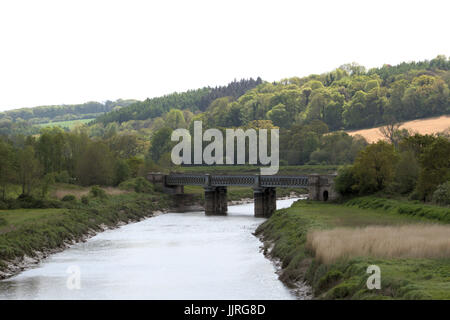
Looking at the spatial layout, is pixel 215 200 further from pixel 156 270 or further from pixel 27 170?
pixel 156 270

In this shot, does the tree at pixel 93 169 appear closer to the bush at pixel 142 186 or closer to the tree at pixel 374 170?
the bush at pixel 142 186

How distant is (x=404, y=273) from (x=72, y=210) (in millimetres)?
55382

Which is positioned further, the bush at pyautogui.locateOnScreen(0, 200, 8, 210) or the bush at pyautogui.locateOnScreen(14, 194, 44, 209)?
the bush at pyautogui.locateOnScreen(14, 194, 44, 209)

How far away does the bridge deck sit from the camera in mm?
108000

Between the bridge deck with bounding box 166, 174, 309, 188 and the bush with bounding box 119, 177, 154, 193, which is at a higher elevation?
the bridge deck with bounding box 166, 174, 309, 188

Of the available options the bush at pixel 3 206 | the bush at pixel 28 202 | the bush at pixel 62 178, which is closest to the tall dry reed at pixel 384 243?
the bush at pixel 3 206

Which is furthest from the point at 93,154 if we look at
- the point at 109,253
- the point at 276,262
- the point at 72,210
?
the point at 276,262

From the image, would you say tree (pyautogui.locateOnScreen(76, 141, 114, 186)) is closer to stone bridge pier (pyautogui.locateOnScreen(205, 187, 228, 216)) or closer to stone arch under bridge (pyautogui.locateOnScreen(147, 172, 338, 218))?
stone arch under bridge (pyautogui.locateOnScreen(147, 172, 338, 218))

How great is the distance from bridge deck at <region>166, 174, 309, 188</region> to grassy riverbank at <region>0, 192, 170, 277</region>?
43.7 feet

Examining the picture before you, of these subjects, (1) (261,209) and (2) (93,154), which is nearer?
(1) (261,209)

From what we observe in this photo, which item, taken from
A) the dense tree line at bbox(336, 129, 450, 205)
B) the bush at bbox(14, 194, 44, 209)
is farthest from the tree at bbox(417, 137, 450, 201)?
the bush at bbox(14, 194, 44, 209)

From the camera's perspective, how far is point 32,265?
54.0 meters

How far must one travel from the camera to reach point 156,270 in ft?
170
